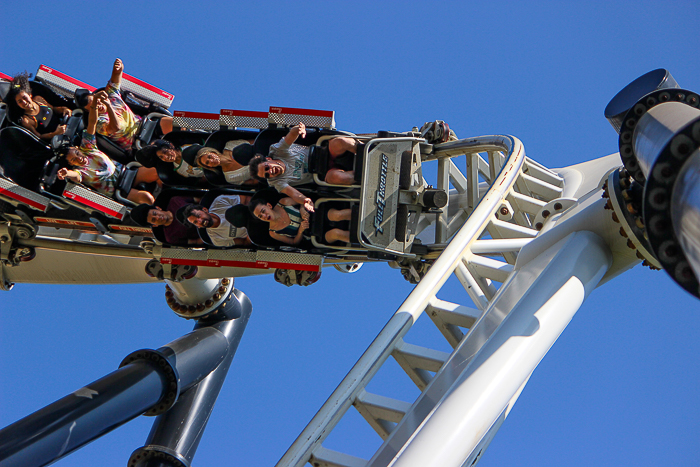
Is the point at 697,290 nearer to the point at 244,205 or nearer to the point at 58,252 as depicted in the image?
the point at 244,205

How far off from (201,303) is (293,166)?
3.88 meters

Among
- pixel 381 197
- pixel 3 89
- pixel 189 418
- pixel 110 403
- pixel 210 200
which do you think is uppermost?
pixel 3 89

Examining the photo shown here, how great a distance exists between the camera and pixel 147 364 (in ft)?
26.5

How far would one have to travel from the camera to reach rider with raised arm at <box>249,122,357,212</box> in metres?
7.18

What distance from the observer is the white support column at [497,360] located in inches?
149

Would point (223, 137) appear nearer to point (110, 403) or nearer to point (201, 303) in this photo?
point (110, 403)

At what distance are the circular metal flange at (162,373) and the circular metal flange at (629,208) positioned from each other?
5.56 meters

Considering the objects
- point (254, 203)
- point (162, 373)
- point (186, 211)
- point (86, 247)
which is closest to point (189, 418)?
point (162, 373)

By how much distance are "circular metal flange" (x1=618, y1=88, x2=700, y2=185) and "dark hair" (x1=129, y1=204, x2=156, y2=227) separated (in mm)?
5367

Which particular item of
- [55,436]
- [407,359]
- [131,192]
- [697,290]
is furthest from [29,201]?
[697,290]

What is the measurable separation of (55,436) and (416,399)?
154 inches

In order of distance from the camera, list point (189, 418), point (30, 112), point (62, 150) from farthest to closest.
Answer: point (189, 418) < point (30, 112) < point (62, 150)

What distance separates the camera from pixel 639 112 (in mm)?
4078

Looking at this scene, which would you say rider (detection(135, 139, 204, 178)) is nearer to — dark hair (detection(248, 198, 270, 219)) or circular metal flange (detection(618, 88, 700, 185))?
dark hair (detection(248, 198, 270, 219))
